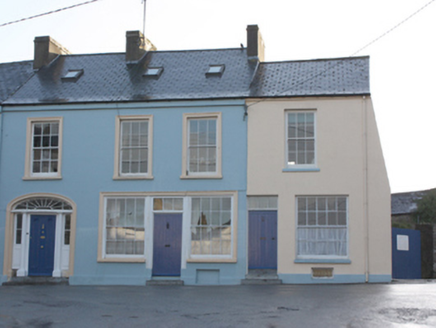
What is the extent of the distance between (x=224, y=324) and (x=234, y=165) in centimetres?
851

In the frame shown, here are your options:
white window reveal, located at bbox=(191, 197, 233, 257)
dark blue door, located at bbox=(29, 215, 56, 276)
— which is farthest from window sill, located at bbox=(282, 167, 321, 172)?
dark blue door, located at bbox=(29, 215, 56, 276)

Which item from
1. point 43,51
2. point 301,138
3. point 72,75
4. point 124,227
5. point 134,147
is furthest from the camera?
point 43,51

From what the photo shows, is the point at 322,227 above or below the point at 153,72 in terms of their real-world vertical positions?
below

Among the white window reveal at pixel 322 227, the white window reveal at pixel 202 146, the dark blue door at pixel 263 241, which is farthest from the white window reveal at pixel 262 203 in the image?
the white window reveal at pixel 202 146

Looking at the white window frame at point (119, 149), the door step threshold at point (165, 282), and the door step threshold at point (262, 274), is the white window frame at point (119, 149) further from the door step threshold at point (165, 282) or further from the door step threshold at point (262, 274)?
the door step threshold at point (262, 274)

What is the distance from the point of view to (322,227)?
61.6ft

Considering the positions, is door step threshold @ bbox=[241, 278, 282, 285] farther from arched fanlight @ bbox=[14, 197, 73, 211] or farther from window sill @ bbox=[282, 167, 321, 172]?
arched fanlight @ bbox=[14, 197, 73, 211]

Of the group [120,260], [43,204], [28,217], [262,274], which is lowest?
[262,274]

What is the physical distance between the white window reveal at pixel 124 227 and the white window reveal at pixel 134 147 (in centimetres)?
103

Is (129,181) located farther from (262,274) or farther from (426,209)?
(426,209)

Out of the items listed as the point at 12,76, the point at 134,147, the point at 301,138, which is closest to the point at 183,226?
the point at 134,147

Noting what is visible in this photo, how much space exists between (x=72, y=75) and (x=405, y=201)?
97.2 ft

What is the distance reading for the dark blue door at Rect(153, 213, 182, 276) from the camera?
1938 cm

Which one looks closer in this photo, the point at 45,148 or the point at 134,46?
the point at 45,148
